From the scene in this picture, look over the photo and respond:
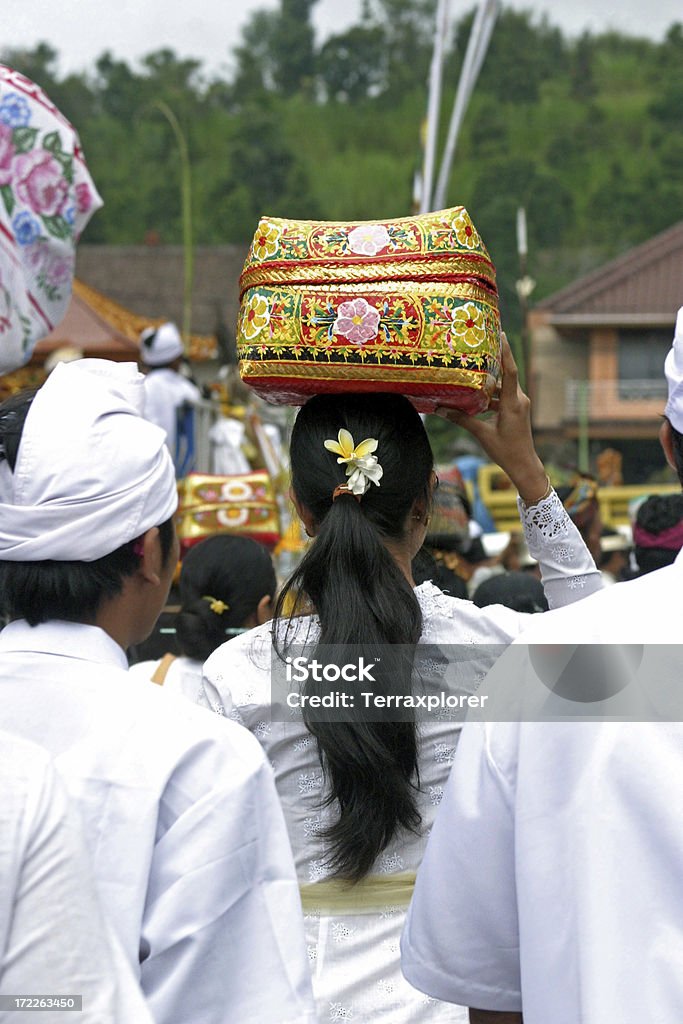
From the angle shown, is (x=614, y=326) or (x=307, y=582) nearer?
(x=307, y=582)

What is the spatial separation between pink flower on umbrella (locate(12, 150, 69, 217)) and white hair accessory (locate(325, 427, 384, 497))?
4.78ft

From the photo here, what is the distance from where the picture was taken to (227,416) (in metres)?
8.00

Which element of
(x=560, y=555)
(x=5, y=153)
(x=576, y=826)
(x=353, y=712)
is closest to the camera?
(x=576, y=826)

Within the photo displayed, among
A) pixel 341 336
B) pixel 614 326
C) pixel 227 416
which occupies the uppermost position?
pixel 341 336

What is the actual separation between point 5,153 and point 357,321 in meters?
1.45

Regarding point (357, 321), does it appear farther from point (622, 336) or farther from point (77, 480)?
point (622, 336)

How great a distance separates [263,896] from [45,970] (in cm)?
35

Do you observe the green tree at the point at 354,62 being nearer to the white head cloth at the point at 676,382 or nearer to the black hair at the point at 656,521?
the black hair at the point at 656,521

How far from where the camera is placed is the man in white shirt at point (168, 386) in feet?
24.3

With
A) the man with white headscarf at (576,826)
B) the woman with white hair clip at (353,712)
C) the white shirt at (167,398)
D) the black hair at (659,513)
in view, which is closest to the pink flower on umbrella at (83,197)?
the woman with white hair clip at (353,712)

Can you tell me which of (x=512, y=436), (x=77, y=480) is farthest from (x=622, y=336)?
(x=77, y=480)

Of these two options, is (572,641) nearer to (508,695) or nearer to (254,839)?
(508,695)

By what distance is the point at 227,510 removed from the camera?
500 centimetres

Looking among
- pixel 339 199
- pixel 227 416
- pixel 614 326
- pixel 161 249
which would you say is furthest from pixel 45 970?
pixel 339 199
